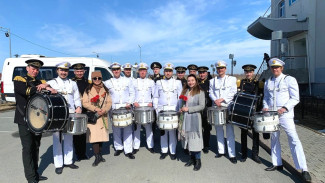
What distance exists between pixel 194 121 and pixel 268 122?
130cm

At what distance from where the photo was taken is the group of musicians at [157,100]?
397 centimetres

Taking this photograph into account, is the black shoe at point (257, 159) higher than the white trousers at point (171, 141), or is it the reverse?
the white trousers at point (171, 141)

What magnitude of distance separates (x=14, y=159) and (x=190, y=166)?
→ 389cm

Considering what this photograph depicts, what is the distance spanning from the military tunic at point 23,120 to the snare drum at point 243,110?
3.44 meters

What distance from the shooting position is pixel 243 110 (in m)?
4.31

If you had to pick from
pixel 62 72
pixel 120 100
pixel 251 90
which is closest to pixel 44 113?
pixel 62 72

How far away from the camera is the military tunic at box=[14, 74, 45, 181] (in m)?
3.81

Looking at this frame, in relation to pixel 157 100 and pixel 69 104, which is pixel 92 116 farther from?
pixel 157 100

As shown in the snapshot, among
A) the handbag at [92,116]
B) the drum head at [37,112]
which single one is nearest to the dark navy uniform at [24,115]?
the drum head at [37,112]

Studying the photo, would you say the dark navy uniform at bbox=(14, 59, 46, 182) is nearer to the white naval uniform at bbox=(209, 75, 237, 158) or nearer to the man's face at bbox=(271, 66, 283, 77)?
the white naval uniform at bbox=(209, 75, 237, 158)

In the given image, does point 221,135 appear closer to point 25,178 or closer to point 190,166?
point 190,166

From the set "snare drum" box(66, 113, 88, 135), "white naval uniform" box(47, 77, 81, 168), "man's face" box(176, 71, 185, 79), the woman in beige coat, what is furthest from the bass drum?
"man's face" box(176, 71, 185, 79)

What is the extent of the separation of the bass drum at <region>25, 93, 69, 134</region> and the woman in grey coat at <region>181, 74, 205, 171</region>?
2.20 metres

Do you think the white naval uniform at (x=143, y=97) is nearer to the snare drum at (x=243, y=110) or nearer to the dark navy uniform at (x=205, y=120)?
the dark navy uniform at (x=205, y=120)
